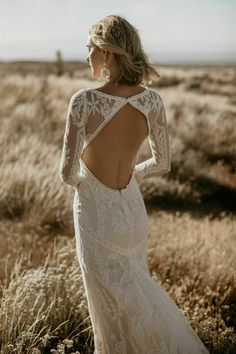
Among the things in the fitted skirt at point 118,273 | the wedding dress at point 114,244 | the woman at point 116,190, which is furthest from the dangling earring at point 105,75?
the fitted skirt at point 118,273

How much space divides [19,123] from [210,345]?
7715 millimetres

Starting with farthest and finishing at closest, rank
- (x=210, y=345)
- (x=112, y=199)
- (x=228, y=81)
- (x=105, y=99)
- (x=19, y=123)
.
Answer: (x=228, y=81) → (x=19, y=123) → (x=210, y=345) → (x=112, y=199) → (x=105, y=99)

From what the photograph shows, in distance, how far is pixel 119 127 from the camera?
2.88 m

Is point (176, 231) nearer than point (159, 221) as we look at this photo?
Yes

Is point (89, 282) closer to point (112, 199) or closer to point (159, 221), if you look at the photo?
point (112, 199)

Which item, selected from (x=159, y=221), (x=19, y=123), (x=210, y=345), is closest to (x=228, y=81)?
(x=19, y=123)

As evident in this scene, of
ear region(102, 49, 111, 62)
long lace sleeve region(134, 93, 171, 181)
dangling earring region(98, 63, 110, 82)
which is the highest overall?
ear region(102, 49, 111, 62)

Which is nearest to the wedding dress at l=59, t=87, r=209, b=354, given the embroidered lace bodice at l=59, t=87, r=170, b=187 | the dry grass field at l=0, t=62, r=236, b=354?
the embroidered lace bodice at l=59, t=87, r=170, b=187

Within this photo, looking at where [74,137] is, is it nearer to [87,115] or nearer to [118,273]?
[87,115]

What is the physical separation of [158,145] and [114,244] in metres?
0.70

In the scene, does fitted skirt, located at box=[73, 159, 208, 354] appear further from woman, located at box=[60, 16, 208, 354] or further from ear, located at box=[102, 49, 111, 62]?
ear, located at box=[102, 49, 111, 62]

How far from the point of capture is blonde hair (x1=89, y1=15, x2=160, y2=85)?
2693mm

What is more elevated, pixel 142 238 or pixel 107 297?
pixel 142 238

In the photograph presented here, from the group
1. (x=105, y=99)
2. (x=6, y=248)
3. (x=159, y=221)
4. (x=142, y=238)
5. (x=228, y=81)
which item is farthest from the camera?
(x=228, y=81)
